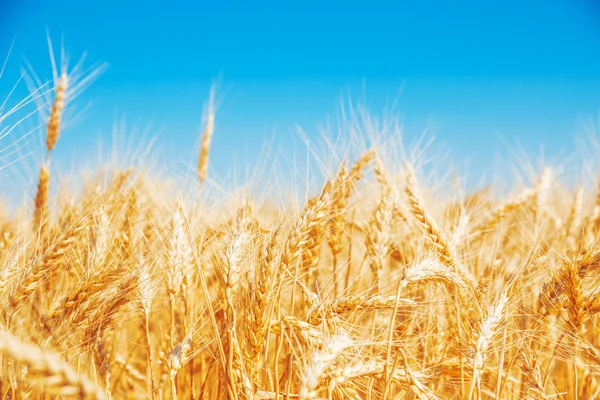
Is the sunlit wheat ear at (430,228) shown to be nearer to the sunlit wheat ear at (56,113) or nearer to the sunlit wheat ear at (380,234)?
the sunlit wheat ear at (380,234)

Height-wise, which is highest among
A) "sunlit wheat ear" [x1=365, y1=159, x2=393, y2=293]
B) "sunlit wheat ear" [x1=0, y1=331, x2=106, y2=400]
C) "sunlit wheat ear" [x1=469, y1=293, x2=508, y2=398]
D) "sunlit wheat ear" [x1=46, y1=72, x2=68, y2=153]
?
"sunlit wheat ear" [x1=46, y1=72, x2=68, y2=153]

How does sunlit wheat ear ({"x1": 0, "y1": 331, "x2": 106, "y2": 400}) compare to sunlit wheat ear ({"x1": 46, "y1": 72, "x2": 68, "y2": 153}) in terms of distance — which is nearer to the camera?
sunlit wheat ear ({"x1": 0, "y1": 331, "x2": 106, "y2": 400})

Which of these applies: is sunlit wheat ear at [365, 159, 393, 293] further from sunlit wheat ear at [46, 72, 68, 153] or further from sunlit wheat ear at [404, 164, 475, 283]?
sunlit wheat ear at [46, 72, 68, 153]

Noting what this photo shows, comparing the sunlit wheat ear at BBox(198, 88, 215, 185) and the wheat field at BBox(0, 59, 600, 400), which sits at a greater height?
the sunlit wheat ear at BBox(198, 88, 215, 185)

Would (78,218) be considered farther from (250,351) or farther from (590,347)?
(590,347)

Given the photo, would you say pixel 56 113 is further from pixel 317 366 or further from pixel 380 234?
pixel 317 366

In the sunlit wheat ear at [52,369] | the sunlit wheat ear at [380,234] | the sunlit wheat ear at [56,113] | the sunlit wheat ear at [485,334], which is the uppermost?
the sunlit wheat ear at [56,113]

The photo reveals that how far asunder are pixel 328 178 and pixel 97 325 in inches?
40.7

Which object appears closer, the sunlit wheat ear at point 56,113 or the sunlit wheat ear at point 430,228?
the sunlit wheat ear at point 430,228

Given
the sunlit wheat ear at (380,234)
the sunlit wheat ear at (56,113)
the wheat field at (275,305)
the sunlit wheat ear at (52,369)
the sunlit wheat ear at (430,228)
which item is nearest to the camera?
the sunlit wheat ear at (52,369)

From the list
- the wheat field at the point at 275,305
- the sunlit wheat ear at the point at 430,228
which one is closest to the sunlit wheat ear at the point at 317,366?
the wheat field at the point at 275,305

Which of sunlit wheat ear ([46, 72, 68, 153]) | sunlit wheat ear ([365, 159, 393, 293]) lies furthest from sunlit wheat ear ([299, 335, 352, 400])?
sunlit wheat ear ([46, 72, 68, 153])

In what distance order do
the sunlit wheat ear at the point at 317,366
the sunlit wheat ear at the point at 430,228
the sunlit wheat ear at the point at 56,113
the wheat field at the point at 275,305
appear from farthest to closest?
the sunlit wheat ear at the point at 56,113 → the sunlit wheat ear at the point at 430,228 → the wheat field at the point at 275,305 → the sunlit wheat ear at the point at 317,366

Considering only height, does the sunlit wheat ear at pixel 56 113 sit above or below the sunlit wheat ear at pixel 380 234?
above
